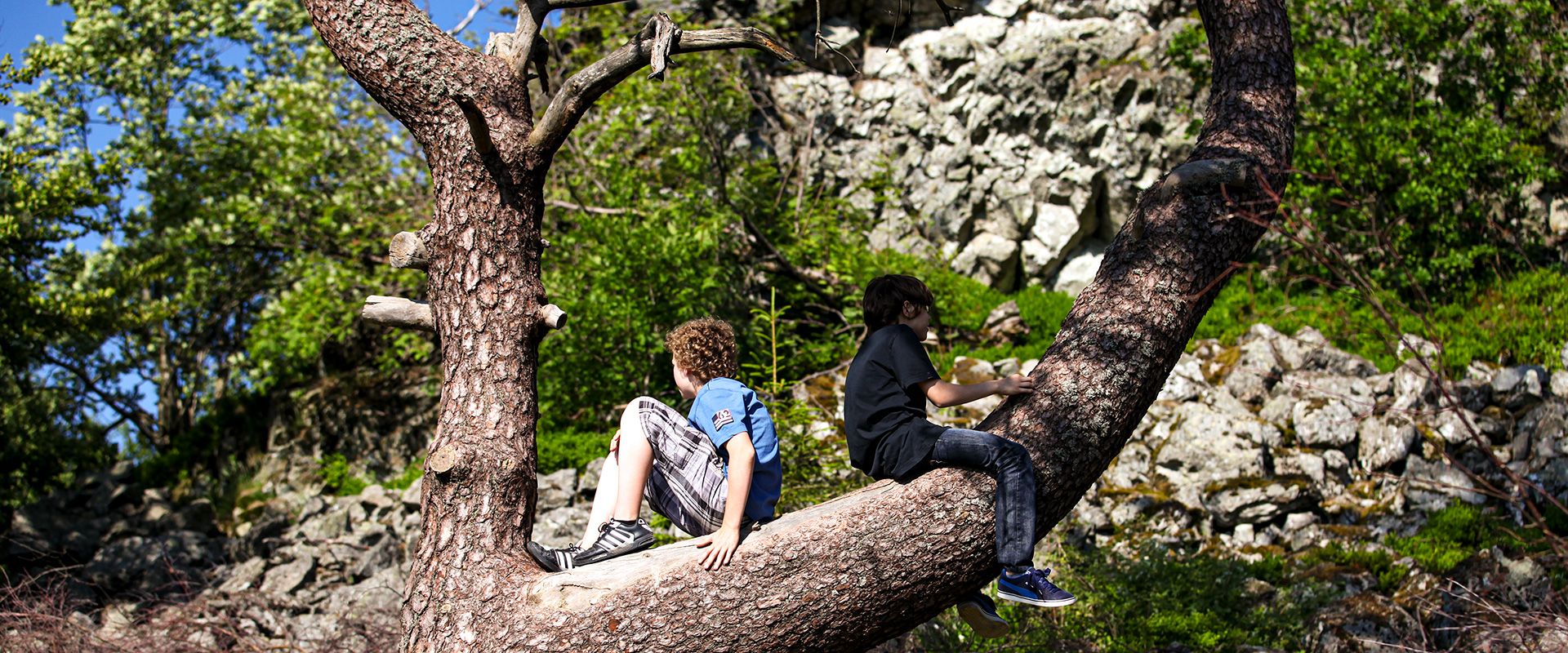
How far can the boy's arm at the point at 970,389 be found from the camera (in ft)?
13.8

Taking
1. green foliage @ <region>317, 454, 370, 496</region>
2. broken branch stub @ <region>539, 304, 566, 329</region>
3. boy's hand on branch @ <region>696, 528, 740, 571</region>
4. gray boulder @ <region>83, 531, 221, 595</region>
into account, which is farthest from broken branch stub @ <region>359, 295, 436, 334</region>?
green foliage @ <region>317, 454, 370, 496</region>

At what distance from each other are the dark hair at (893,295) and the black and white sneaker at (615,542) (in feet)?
4.13

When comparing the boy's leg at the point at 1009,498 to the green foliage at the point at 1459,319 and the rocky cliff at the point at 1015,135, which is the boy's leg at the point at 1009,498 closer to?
the green foliage at the point at 1459,319

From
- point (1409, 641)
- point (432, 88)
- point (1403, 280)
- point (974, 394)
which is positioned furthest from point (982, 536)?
point (1403, 280)

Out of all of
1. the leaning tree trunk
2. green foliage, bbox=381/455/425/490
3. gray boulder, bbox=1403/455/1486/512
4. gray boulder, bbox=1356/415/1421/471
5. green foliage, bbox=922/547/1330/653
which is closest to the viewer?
the leaning tree trunk

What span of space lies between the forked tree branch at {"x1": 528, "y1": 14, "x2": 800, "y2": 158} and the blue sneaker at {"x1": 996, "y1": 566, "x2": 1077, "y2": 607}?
7.21ft

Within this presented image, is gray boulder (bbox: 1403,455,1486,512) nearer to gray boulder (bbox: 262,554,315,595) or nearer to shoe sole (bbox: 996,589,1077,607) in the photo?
shoe sole (bbox: 996,589,1077,607)

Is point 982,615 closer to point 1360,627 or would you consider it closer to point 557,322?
point 557,322

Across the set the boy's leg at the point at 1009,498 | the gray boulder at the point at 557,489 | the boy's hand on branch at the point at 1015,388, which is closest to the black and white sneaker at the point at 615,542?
the boy's leg at the point at 1009,498

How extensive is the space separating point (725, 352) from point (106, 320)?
12119 mm

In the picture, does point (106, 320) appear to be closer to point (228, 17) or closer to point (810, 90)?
point (228, 17)

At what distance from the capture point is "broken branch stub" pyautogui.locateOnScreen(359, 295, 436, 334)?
4.60 metres

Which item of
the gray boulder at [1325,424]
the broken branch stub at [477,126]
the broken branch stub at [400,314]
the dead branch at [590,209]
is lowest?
the gray boulder at [1325,424]

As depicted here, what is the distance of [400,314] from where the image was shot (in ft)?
15.3
